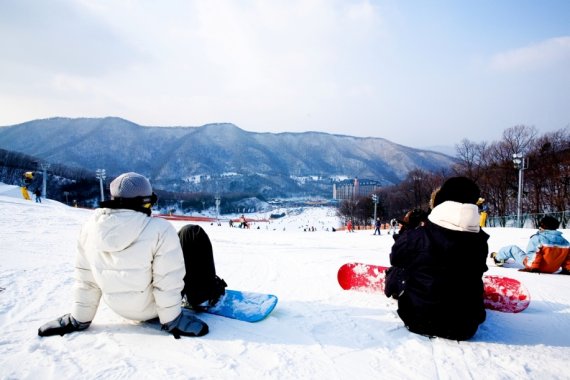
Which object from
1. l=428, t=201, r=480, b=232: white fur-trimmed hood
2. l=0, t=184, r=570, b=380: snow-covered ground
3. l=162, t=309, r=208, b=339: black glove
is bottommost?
l=0, t=184, r=570, b=380: snow-covered ground

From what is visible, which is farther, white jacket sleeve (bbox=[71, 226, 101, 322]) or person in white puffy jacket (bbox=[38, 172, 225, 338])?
white jacket sleeve (bbox=[71, 226, 101, 322])

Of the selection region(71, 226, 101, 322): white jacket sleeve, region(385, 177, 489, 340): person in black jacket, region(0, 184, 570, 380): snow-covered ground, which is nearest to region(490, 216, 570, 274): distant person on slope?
region(0, 184, 570, 380): snow-covered ground

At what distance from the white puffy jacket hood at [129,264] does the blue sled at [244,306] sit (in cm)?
69

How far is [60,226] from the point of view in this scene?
1256 cm

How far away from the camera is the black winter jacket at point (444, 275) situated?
8.80 ft

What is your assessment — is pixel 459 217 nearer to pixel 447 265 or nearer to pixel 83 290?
pixel 447 265

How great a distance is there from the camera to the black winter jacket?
2.68 m

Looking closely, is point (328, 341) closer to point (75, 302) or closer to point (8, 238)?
point (75, 302)

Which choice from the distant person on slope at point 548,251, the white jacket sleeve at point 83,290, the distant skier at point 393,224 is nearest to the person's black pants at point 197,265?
the white jacket sleeve at point 83,290

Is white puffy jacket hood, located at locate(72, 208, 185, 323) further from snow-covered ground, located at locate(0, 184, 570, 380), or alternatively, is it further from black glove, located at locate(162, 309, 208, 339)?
snow-covered ground, located at locate(0, 184, 570, 380)

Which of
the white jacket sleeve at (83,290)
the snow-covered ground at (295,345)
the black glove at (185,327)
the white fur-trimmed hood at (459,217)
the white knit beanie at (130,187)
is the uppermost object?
the white knit beanie at (130,187)

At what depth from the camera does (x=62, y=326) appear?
2770 mm

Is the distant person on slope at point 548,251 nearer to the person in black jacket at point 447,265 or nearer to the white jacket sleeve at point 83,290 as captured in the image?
the person in black jacket at point 447,265

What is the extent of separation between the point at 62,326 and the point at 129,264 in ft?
2.94
